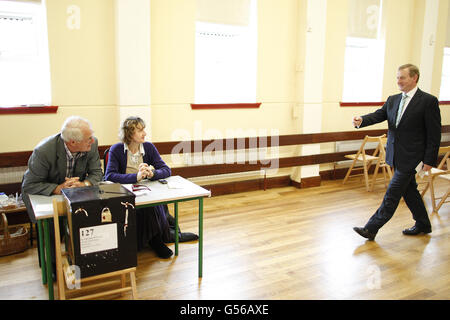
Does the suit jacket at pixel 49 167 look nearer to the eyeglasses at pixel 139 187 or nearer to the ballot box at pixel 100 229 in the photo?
the eyeglasses at pixel 139 187

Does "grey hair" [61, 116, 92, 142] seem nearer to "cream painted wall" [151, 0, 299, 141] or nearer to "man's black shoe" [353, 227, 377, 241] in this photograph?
"cream painted wall" [151, 0, 299, 141]

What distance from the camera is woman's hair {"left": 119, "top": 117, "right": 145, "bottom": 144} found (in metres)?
3.32

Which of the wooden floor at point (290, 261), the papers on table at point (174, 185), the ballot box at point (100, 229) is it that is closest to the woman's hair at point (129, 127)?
the papers on table at point (174, 185)

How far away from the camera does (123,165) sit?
11.3 feet

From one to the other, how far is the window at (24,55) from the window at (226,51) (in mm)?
1860

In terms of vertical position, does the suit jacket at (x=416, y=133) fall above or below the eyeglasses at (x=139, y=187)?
above

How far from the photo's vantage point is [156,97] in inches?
193

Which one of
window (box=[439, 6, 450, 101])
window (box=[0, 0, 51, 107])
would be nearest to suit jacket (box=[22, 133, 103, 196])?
window (box=[0, 0, 51, 107])

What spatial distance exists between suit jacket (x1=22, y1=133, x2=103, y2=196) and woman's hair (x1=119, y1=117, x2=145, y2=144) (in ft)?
1.01

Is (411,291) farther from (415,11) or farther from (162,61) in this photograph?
(415,11)

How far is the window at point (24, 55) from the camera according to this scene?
4.04m

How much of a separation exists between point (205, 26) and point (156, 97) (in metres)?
1.17

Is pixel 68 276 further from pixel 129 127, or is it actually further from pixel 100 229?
pixel 129 127

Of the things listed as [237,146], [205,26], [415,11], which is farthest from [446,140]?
[205,26]
